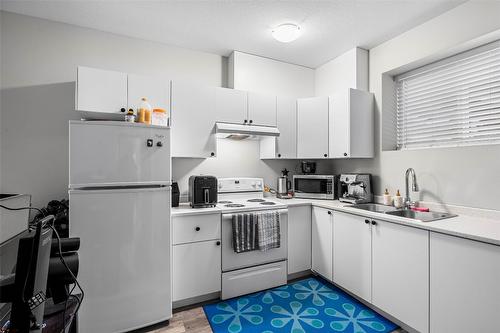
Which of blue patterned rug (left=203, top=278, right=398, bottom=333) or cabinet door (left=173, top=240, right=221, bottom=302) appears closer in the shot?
blue patterned rug (left=203, top=278, right=398, bottom=333)

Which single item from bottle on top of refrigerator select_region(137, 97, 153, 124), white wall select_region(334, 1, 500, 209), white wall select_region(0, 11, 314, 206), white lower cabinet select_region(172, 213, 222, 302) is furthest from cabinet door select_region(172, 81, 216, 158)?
white wall select_region(334, 1, 500, 209)

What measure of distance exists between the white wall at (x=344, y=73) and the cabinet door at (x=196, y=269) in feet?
7.47

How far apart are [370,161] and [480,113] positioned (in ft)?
3.26

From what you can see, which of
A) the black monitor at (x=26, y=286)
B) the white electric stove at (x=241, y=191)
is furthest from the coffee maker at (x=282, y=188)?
the black monitor at (x=26, y=286)

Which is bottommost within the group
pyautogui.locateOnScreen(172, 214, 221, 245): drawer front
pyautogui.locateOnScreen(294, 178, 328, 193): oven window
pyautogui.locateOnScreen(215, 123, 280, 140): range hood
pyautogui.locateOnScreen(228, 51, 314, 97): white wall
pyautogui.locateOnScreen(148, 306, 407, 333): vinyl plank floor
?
pyautogui.locateOnScreen(148, 306, 407, 333): vinyl plank floor

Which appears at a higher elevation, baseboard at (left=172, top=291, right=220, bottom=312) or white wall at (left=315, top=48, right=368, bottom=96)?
white wall at (left=315, top=48, right=368, bottom=96)

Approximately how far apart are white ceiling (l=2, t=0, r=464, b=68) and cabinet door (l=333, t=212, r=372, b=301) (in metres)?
1.79

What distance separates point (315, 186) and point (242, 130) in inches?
44.5

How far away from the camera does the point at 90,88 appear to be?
6.53ft

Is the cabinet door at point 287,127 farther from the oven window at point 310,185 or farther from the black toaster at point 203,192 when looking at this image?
the black toaster at point 203,192

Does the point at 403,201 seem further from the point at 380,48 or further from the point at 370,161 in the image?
the point at 380,48

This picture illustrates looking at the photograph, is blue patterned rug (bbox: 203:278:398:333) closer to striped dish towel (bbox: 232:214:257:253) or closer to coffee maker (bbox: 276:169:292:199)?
striped dish towel (bbox: 232:214:257:253)

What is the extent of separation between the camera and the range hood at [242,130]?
244 cm

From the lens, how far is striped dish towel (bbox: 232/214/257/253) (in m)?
2.16
